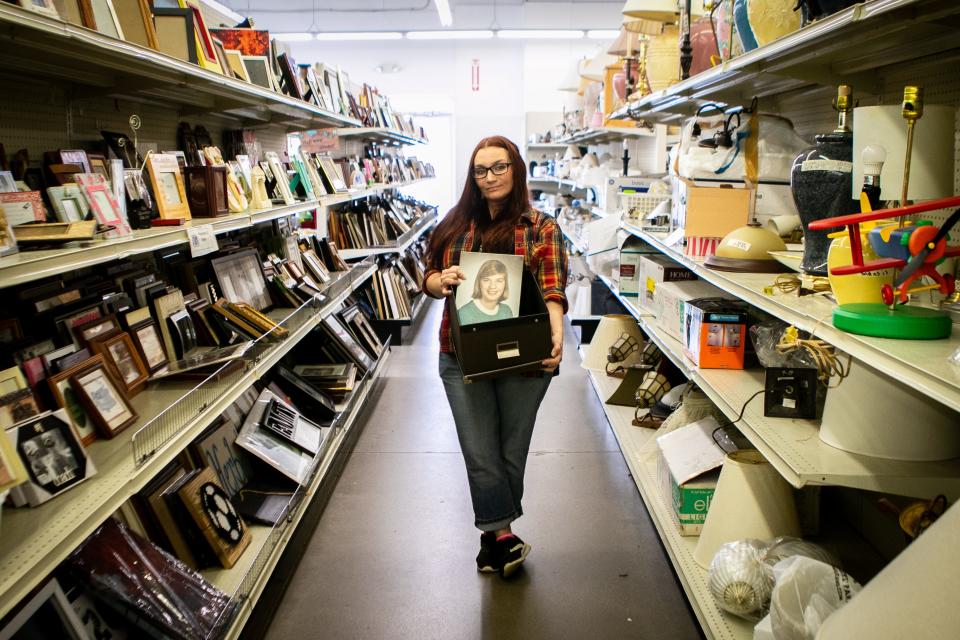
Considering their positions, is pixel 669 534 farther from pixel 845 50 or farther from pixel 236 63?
pixel 236 63

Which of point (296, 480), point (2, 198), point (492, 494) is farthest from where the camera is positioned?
point (296, 480)

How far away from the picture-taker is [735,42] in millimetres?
2137

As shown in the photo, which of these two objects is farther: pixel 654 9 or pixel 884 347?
pixel 654 9

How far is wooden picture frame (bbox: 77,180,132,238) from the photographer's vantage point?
175 cm

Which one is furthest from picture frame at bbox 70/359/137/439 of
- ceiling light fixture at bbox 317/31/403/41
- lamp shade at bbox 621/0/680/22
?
ceiling light fixture at bbox 317/31/403/41

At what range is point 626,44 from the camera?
477cm

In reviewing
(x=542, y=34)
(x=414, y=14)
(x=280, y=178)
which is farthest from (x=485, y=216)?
(x=414, y=14)

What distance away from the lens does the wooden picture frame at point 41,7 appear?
1.33 m

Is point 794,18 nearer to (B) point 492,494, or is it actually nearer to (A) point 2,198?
(B) point 492,494

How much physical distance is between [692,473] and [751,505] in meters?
0.31

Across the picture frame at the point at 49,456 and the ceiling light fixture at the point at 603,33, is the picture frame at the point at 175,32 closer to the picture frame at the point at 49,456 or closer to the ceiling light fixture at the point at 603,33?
the picture frame at the point at 49,456

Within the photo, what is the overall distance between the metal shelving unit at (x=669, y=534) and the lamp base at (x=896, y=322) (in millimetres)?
899

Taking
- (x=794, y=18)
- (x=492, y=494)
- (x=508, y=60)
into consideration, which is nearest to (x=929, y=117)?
(x=794, y=18)

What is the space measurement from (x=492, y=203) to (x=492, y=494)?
1.01m
